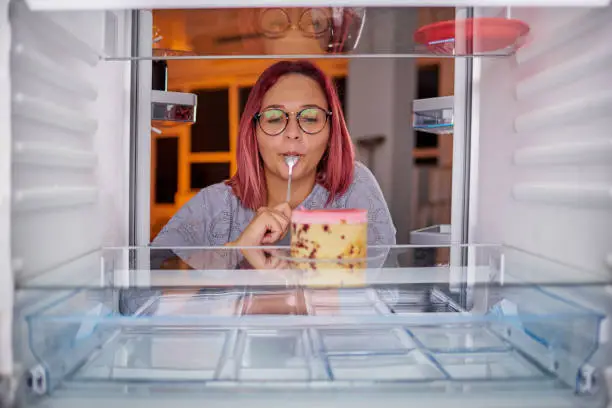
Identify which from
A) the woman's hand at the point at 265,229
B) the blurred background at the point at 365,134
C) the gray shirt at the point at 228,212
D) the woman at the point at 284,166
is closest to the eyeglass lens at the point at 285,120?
the woman at the point at 284,166

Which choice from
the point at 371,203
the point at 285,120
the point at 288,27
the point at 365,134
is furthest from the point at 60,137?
the point at 365,134

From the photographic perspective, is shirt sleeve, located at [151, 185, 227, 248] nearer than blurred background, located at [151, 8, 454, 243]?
Yes

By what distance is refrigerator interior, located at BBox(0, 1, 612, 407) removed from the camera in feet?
2.16

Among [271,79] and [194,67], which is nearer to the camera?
[271,79]

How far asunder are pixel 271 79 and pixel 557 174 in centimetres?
131

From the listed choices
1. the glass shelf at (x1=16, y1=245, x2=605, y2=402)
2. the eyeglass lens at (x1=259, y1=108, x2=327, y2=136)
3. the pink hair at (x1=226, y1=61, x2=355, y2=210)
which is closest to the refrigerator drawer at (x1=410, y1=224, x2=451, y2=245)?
the pink hair at (x1=226, y1=61, x2=355, y2=210)

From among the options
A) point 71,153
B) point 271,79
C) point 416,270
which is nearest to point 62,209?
point 71,153

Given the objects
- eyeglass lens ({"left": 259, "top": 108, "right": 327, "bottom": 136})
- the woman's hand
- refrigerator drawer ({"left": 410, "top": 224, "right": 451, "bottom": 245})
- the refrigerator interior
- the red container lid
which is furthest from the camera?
eyeglass lens ({"left": 259, "top": 108, "right": 327, "bottom": 136})

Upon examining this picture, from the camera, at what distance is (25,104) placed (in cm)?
70

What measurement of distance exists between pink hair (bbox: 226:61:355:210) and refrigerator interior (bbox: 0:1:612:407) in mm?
999

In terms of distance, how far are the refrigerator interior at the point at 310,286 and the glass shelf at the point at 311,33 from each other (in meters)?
0.01

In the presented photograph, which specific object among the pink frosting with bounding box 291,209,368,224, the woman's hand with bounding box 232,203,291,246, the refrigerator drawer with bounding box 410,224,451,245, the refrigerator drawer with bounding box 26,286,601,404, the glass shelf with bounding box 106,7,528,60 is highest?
the glass shelf with bounding box 106,7,528,60

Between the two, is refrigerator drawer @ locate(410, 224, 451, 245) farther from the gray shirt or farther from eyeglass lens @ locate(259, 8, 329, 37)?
eyeglass lens @ locate(259, 8, 329, 37)

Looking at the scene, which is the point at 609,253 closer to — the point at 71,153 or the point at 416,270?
the point at 416,270
